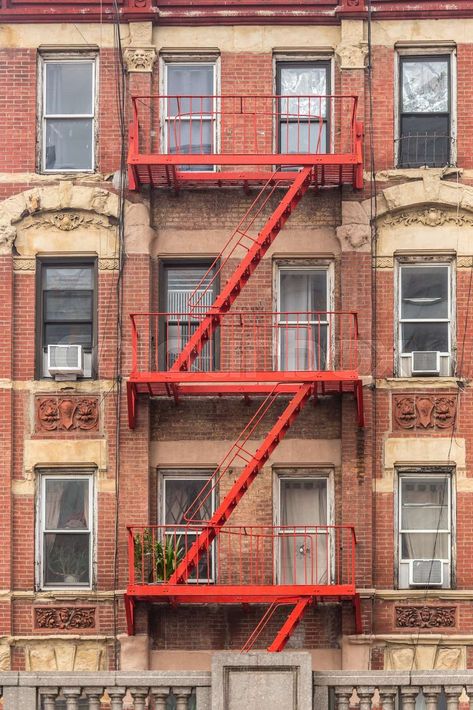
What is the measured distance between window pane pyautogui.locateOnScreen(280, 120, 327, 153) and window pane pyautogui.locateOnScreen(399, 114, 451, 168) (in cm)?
127

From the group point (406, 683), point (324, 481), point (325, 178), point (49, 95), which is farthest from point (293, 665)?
point (49, 95)

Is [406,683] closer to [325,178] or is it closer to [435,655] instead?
[435,655]

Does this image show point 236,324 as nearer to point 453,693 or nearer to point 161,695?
point 161,695

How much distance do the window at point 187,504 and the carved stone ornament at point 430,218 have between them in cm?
501

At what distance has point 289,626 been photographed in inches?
1062

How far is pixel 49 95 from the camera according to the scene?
29484mm

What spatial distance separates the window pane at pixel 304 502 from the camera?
1134 inches

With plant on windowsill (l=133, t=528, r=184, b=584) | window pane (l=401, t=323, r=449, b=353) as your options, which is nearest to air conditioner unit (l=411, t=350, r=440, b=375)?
window pane (l=401, t=323, r=449, b=353)

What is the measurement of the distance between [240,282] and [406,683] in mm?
7201

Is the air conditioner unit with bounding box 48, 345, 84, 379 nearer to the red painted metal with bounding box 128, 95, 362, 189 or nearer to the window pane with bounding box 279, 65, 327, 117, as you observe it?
the red painted metal with bounding box 128, 95, 362, 189

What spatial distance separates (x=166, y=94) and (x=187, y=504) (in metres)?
6.59

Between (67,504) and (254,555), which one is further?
(67,504)

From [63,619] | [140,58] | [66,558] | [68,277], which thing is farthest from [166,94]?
[63,619]

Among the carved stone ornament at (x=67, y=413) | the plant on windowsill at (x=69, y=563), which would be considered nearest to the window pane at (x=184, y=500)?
the plant on windowsill at (x=69, y=563)
